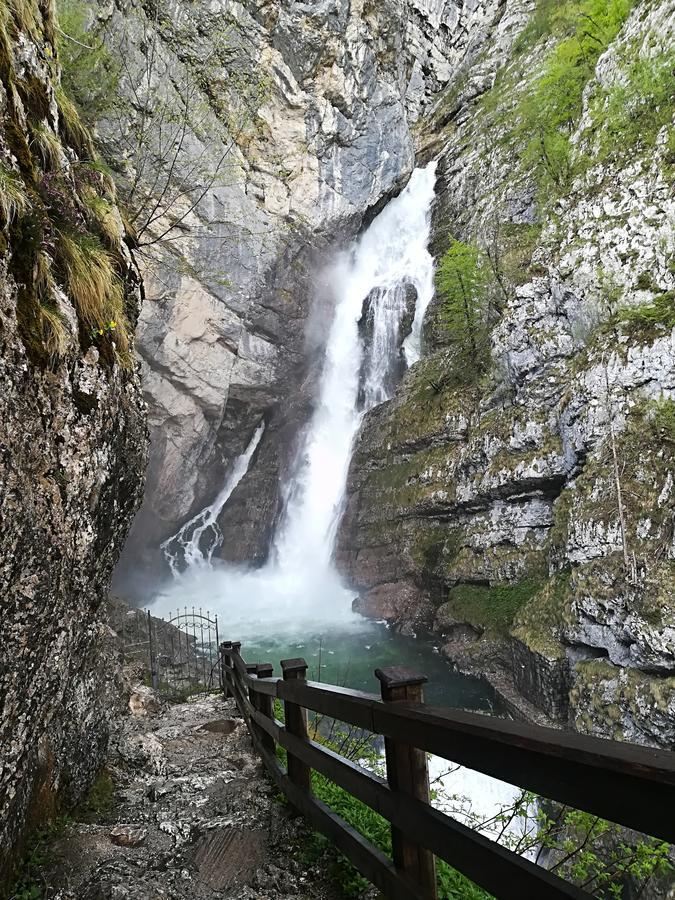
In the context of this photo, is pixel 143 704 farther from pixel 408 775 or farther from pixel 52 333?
pixel 408 775

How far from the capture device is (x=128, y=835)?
10.1ft

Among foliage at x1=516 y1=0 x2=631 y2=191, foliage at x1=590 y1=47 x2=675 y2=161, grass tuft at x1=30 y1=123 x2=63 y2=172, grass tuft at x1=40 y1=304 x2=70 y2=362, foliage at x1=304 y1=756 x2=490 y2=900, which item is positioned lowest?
foliage at x1=304 y1=756 x2=490 y2=900

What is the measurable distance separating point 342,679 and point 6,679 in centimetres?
1180

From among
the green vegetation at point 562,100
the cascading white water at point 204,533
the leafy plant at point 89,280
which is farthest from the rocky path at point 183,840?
the green vegetation at point 562,100

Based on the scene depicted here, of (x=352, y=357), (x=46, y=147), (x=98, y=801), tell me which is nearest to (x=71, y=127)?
(x=46, y=147)

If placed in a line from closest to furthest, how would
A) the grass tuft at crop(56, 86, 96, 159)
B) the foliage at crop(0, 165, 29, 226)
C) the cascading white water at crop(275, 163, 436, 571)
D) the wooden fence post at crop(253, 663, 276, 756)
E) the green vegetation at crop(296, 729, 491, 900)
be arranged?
1. the green vegetation at crop(296, 729, 491, 900)
2. the foliage at crop(0, 165, 29, 226)
3. the wooden fence post at crop(253, 663, 276, 756)
4. the grass tuft at crop(56, 86, 96, 159)
5. the cascading white water at crop(275, 163, 436, 571)

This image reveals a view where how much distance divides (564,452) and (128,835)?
1380 centimetres

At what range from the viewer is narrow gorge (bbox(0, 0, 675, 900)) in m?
3.45

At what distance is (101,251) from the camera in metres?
4.19

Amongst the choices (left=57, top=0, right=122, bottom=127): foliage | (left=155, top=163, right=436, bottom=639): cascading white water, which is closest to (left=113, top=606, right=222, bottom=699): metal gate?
(left=155, top=163, right=436, bottom=639): cascading white water

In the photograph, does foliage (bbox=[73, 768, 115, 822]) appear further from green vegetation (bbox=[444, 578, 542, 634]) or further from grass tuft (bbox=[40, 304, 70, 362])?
green vegetation (bbox=[444, 578, 542, 634])

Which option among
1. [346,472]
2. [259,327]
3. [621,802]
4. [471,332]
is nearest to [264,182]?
[259,327]

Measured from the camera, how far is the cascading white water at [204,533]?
23500 mm

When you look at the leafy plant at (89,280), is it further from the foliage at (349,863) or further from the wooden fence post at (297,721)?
the foliage at (349,863)
